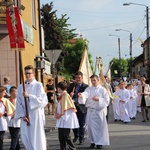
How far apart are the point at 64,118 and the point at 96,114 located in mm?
1329

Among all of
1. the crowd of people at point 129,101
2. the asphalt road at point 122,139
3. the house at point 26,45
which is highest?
the house at point 26,45

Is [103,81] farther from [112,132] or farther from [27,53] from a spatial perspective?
[27,53]

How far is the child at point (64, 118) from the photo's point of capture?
346 inches

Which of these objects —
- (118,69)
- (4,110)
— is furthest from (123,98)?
(118,69)

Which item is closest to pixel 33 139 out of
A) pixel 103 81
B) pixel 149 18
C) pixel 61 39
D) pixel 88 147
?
pixel 88 147

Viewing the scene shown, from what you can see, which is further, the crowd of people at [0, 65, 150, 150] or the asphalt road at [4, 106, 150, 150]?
the asphalt road at [4, 106, 150, 150]

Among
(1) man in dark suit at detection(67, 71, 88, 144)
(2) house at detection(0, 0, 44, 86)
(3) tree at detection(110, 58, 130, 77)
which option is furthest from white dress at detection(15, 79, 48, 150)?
(3) tree at detection(110, 58, 130, 77)

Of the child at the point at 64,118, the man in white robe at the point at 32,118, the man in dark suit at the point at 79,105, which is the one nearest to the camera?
the man in white robe at the point at 32,118

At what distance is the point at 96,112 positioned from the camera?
32.4ft

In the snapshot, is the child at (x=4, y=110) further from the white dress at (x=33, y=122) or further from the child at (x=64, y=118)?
the white dress at (x=33, y=122)

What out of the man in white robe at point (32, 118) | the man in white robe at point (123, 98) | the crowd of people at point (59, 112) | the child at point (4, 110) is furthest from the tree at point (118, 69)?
the man in white robe at point (32, 118)

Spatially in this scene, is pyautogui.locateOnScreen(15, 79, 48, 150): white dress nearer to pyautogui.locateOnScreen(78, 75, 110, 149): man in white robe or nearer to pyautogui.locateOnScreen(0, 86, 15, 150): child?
pyautogui.locateOnScreen(0, 86, 15, 150): child

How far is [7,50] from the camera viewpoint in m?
16.1

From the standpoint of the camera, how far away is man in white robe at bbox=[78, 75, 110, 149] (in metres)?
9.71
